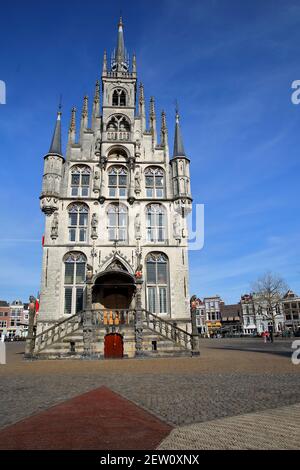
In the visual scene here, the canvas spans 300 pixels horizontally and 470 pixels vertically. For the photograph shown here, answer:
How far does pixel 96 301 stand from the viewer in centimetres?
2452

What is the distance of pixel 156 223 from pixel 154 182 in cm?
374

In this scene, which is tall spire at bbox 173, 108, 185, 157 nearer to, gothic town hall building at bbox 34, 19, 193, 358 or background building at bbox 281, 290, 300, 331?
gothic town hall building at bbox 34, 19, 193, 358

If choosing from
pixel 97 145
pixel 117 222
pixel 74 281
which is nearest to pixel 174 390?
pixel 74 281

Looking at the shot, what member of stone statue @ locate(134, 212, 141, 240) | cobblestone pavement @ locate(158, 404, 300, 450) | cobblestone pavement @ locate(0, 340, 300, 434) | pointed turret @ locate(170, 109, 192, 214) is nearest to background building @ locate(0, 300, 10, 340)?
stone statue @ locate(134, 212, 141, 240)

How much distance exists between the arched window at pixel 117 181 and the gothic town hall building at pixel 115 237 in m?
0.09

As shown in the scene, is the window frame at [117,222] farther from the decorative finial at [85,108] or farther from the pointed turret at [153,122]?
the decorative finial at [85,108]

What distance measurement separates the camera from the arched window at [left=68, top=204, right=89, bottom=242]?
85.6 feet

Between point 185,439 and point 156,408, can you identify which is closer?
point 185,439

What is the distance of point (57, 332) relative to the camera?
69.7 feet

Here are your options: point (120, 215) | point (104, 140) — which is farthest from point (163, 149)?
point (120, 215)

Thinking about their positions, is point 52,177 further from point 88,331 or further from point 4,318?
point 4,318

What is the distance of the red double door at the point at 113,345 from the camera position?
20.8m

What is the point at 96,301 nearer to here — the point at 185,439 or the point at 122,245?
the point at 122,245

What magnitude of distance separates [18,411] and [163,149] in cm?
2512
